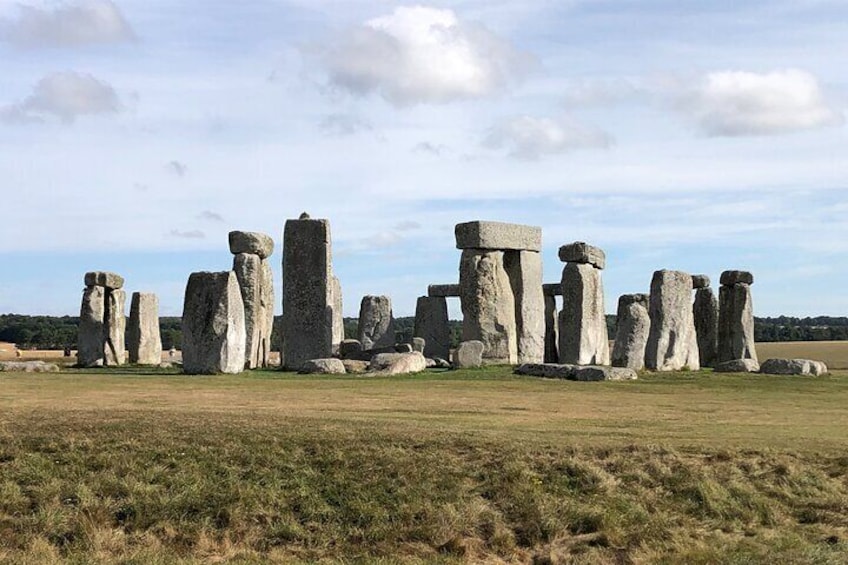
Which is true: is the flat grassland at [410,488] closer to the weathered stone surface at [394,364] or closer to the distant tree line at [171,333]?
the weathered stone surface at [394,364]

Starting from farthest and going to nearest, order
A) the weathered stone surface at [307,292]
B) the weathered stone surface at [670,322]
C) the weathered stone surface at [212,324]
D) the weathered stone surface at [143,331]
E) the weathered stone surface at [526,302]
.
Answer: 1. the weathered stone surface at [143,331]
2. the weathered stone surface at [526,302]
3. the weathered stone surface at [670,322]
4. the weathered stone surface at [307,292]
5. the weathered stone surface at [212,324]

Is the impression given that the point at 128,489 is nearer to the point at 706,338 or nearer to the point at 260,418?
the point at 260,418

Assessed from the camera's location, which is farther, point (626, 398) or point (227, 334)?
point (227, 334)

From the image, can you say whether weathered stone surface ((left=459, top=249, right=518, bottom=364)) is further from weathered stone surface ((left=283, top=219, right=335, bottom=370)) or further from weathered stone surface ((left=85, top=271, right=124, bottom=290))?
weathered stone surface ((left=85, top=271, right=124, bottom=290))

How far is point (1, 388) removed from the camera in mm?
19547

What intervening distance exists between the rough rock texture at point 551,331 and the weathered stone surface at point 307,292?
25.3 feet

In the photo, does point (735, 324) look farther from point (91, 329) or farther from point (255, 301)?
point (91, 329)

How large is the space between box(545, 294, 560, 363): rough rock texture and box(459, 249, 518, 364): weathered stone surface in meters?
Result: 3.47

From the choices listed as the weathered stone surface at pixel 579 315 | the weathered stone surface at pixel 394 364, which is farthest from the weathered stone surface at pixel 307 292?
the weathered stone surface at pixel 579 315

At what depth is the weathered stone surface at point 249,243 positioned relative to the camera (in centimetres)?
2808

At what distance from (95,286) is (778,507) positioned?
2354 cm

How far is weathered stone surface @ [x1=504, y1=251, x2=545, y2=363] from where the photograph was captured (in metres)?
30.0

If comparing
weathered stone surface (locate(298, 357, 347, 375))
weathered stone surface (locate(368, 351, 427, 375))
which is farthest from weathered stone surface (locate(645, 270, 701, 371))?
weathered stone surface (locate(298, 357, 347, 375))

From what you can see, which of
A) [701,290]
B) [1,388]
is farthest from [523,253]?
[1,388]
